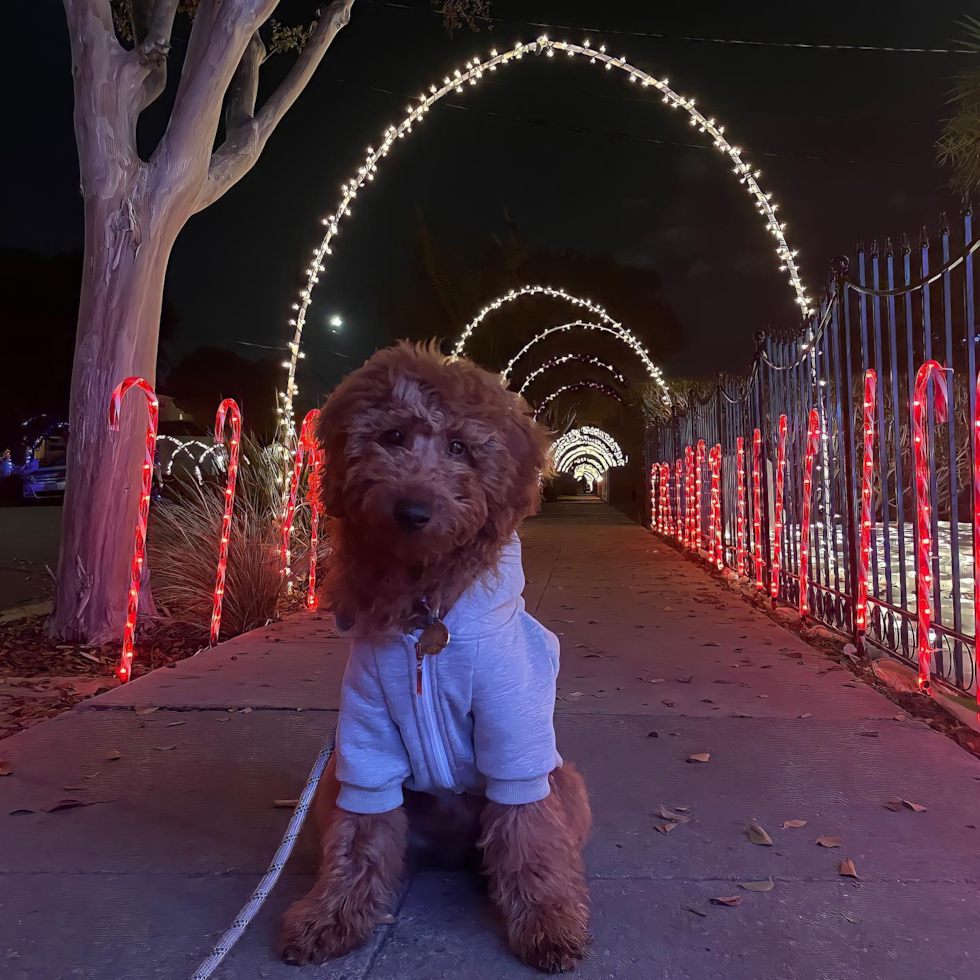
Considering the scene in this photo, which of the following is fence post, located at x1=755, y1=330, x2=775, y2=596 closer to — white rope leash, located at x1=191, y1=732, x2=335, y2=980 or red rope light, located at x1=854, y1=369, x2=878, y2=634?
red rope light, located at x1=854, y1=369, x2=878, y2=634

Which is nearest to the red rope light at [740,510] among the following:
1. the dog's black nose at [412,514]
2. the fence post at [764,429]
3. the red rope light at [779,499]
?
the fence post at [764,429]

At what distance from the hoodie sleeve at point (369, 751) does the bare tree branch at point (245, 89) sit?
6166 mm

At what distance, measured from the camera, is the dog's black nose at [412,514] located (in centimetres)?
186

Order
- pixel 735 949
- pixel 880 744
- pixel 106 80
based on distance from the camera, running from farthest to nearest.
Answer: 1. pixel 106 80
2. pixel 880 744
3. pixel 735 949

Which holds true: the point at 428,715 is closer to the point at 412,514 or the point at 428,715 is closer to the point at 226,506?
the point at 412,514

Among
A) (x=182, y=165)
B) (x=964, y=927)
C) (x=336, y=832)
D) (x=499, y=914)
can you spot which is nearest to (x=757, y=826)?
(x=964, y=927)

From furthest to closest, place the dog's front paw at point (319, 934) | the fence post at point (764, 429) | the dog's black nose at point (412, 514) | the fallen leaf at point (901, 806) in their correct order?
the fence post at point (764, 429), the fallen leaf at point (901, 806), the dog's front paw at point (319, 934), the dog's black nose at point (412, 514)

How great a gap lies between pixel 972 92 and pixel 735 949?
8.20 metres

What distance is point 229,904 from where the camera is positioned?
223 centimetres

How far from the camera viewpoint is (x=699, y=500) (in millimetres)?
11125

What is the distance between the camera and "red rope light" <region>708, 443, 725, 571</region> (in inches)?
373

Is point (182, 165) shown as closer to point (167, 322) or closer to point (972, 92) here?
point (972, 92)

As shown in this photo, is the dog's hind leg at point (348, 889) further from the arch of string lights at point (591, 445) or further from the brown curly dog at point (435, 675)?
the arch of string lights at point (591, 445)

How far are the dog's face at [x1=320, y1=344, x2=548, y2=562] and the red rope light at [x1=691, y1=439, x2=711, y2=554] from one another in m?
8.96
